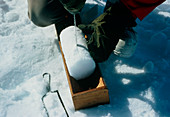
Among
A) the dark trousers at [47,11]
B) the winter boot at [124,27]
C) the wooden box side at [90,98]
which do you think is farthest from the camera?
the dark trousers at [47,11]

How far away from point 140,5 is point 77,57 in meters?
0.59

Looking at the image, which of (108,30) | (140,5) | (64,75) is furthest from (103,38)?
(64,75)

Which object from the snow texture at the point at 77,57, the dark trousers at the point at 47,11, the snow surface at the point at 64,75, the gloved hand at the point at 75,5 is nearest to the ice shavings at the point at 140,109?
the snow surface at the point at 64,75

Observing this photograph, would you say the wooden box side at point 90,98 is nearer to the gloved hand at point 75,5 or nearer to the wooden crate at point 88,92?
the wooden crate at point 88,92

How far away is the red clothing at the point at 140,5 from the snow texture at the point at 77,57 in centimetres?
43

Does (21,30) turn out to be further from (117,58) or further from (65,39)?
(117,58)

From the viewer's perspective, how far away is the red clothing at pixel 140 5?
1.34 meters

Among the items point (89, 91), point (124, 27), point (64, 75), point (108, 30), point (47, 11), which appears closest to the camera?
point (89, 91)

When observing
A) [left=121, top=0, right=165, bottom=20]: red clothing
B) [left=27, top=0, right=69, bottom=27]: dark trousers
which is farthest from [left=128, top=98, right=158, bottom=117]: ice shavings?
[left=27, top=0, right=69, bottom=27]: dark trousers

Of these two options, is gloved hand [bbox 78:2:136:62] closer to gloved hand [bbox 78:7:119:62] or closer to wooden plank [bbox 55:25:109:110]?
gloved hand [bbox 78:7:119:62]

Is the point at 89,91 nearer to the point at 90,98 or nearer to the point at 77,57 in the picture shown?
the point at 90,98

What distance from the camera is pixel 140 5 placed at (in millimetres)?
1360

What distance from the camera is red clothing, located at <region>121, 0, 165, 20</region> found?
134cm

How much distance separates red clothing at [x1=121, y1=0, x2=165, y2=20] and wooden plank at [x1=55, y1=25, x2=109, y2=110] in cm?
52
